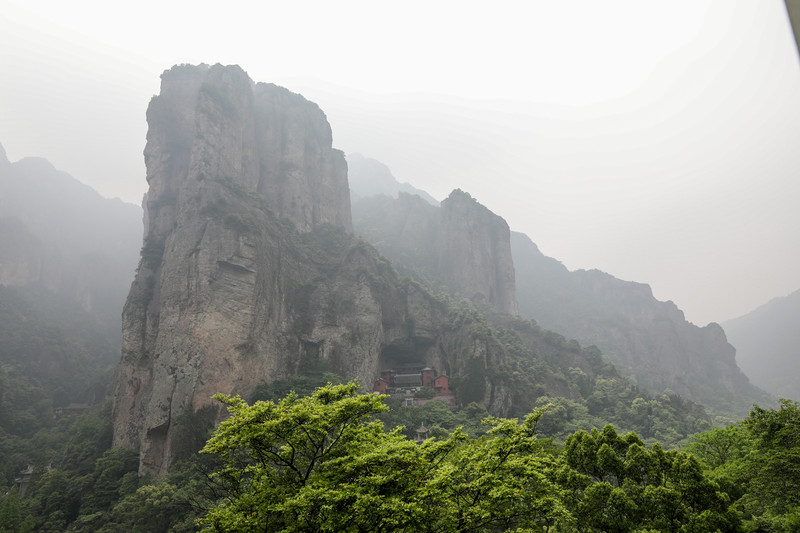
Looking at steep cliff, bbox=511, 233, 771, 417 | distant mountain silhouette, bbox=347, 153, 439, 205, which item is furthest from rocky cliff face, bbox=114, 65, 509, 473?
distant mountain silhouette, bbox=347, 153, 439, 205

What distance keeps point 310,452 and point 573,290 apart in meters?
143

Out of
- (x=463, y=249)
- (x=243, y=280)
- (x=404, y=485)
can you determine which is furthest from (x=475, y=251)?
(x=404, y=485)

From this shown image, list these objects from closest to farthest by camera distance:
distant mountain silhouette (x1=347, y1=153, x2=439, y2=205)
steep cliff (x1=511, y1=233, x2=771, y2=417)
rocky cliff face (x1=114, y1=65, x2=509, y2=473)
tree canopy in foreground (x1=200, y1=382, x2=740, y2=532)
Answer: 1. tree canopy in foreground (x1=200, y1=382, x2=740, y2=532)
2. rocky cliff face (x1=114, y1=65, x2=509, y2=473)
3. steep cliff (x1=511, y1=233, x2=771, y2=417)
4. distant mountain silhouette (x1=347, y1=153, x2=439, y2=205)

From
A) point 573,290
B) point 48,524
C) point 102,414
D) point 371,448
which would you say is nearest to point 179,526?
point 48,524

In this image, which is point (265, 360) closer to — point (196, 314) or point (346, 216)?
point (196, 314)

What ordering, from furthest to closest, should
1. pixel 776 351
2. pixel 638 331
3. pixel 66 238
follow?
pixel 776 351
pixel 66 238
pixel 638 331

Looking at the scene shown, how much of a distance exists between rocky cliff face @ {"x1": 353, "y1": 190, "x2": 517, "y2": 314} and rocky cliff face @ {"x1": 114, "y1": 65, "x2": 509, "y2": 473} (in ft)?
94.0

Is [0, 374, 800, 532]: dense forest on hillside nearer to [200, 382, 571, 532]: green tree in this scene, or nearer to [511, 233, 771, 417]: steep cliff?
[200, 382, 571, 532]: green tree

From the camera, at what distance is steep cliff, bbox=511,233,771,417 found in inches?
3716

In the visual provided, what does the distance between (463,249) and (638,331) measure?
6736cm

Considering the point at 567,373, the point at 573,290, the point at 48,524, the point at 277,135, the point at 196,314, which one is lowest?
the point at 48,524

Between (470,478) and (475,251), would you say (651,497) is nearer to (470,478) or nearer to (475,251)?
(470,478)

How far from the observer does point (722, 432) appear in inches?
786

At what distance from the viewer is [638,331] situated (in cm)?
11506
